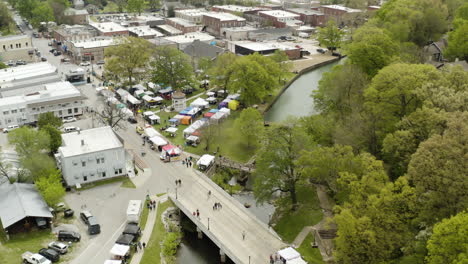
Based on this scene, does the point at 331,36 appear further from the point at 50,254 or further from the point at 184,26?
the point at 50,254

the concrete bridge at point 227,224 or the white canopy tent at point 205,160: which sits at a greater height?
the white canopy tent at point 205,160

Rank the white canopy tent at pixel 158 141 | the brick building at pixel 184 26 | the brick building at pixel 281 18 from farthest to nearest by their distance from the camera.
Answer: the brick building at pixel 281 18 < the brick building at pixel 184 26 < the white canopy tent at pixel 158 141

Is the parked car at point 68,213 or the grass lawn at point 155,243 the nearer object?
the grass lawn at point 155,243

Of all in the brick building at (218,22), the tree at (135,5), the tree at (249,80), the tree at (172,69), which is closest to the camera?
the tree at (249,80)

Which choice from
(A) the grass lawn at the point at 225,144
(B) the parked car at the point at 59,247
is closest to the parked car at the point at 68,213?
(B) the parked car at the point at 59,247

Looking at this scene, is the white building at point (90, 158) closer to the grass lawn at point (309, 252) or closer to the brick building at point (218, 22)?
the grass lawn at point (309, 252)

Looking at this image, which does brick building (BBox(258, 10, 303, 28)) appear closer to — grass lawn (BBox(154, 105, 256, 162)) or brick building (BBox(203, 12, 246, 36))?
brick building (BBox(203, 12, 246, 36))

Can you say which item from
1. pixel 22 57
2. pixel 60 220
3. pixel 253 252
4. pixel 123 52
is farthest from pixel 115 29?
pixel 253 252
